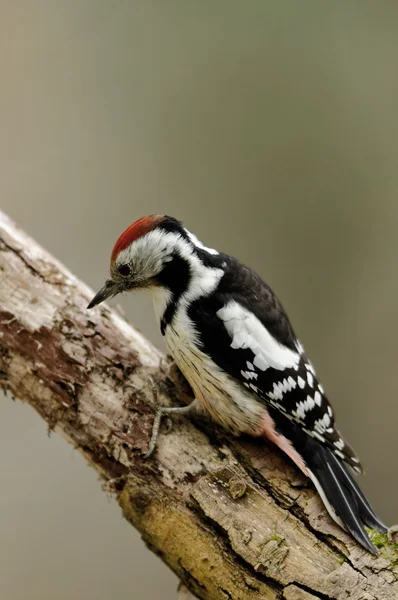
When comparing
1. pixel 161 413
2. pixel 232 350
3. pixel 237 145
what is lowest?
pixel 161 413

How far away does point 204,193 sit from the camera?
456cm

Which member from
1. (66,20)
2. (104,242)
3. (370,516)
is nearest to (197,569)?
(370,516)

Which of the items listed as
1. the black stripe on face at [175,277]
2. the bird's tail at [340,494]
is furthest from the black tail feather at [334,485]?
the black stripe on face at [175,277]

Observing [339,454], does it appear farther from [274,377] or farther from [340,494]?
[274,377]

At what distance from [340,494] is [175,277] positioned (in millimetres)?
918

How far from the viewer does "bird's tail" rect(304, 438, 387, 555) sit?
2.04 metres

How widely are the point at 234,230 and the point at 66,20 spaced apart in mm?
1826

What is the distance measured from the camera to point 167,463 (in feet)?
7.16

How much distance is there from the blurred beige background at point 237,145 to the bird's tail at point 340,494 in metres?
1.94

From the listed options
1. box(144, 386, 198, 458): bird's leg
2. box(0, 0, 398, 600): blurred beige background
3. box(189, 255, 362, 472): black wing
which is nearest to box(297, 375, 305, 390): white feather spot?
box(189, 255, 362, 472): black wing

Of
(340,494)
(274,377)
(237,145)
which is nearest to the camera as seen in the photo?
(340,494)

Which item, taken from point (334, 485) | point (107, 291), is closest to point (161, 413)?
point (107, 291)

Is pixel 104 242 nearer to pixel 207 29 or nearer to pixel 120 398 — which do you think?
pixel 207 29

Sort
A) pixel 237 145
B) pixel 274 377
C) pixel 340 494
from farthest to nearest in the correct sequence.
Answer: pixel 237 145
pixel 274 377
pixel 340 494
